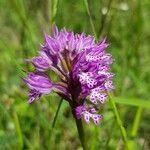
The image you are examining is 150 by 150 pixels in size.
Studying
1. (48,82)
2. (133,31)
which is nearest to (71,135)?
(133,31)

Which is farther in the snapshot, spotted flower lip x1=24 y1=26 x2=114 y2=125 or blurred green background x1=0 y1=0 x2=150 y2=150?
blurred green background x1=0 y1=0 x2=150 y2=150

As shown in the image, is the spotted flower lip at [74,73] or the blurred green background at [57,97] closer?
the spotted flower lip at [74,73]

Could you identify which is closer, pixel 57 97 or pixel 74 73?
pixel 74 73

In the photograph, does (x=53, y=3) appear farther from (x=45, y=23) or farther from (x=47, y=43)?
(x=45, y=23)

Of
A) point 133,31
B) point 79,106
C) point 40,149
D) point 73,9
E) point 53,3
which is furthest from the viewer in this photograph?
point 73,9
